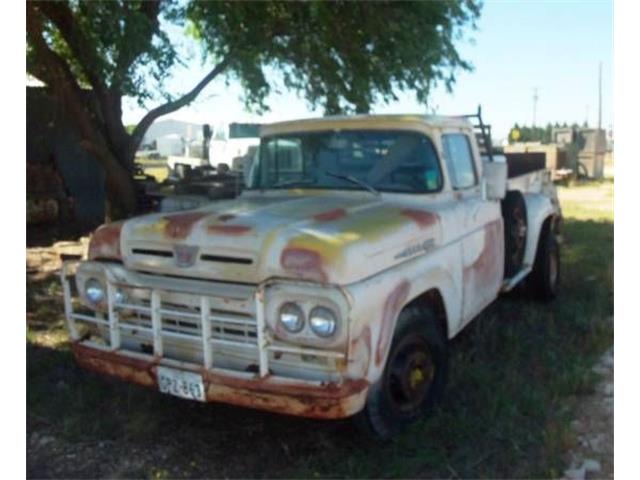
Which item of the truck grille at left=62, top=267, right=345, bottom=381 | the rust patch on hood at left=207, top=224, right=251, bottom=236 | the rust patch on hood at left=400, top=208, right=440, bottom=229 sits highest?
the rust patch on hood at left=400, top=208, right=440, bottom=229

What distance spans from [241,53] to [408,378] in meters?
6.67

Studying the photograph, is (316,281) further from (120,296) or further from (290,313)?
(120,296)

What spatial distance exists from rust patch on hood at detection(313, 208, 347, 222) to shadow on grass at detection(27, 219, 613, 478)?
3.93ft

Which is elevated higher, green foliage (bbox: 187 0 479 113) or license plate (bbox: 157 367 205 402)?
green foliage (bbox: 187 0 479 113)

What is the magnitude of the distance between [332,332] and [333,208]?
1112 mm

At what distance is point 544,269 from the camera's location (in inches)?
243

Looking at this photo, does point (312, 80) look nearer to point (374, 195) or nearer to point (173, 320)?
point (374, 195)

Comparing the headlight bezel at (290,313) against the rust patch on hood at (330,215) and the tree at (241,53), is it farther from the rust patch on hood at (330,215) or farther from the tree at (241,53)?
the tree at (241,53)

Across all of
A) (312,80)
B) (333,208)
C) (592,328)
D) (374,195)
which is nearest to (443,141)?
(374,195)

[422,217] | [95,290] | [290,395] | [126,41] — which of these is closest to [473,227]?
[422,217]

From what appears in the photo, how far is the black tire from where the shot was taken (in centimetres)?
544

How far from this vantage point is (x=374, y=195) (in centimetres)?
428

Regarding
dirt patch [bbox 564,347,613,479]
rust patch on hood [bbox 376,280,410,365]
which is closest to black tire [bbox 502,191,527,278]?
dirt patch [bbox 564,347,613,479]

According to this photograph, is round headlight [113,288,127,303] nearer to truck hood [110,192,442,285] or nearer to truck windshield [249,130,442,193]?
truck hood [110,192,442,285]
